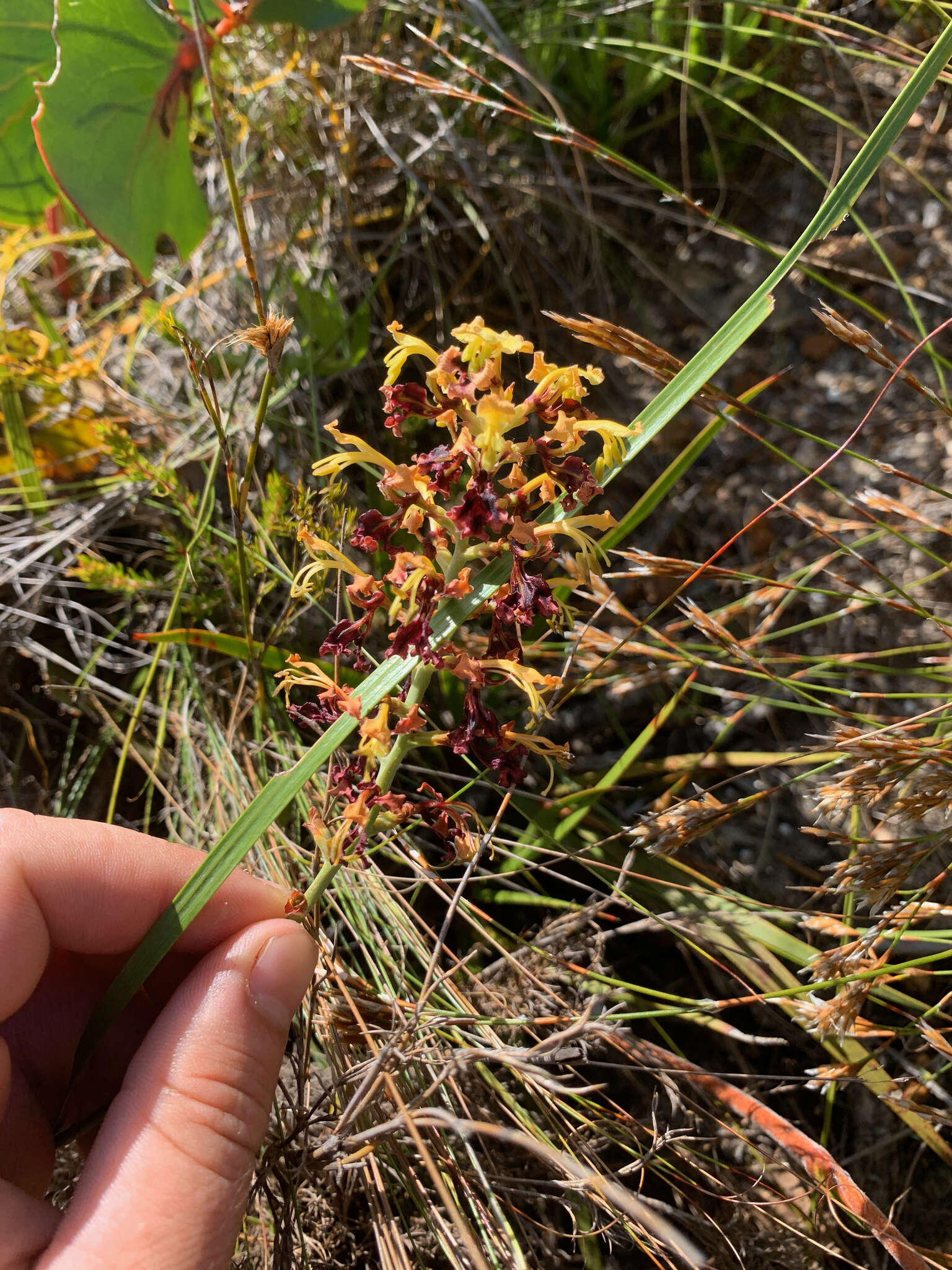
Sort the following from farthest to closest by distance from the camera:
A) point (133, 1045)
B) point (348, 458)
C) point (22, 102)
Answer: point (22, 102) < point (133, 1045) < point (348, 458)

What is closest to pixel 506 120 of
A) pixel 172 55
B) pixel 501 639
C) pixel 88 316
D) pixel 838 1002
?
pixel 172 55

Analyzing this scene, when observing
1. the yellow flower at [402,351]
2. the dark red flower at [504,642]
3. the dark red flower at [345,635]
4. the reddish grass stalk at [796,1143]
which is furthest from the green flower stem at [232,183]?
the reddish grass stalk at [796,1143]

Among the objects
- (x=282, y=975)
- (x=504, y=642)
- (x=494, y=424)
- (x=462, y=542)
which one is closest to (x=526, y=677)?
(x=504, y=642)

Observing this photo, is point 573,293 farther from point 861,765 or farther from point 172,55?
point 861,765

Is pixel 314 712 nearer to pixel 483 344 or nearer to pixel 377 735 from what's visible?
pixel 377 735

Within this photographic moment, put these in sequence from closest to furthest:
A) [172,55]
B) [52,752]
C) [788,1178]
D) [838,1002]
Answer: [838,1002], [788,1178], [172,55], [52,752]

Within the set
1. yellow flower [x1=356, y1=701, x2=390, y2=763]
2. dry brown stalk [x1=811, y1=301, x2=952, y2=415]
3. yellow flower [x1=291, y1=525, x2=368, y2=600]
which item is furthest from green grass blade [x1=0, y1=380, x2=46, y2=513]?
dry brown stalk [x1=811, y1=301, x2=952, y2=415]
